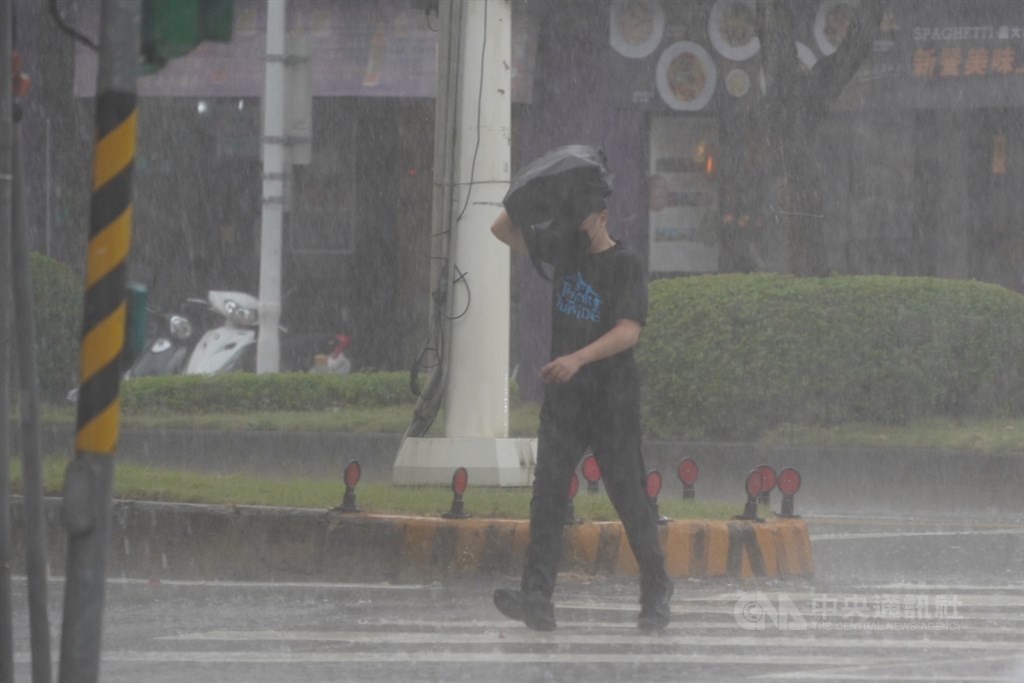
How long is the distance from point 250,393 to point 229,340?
5.31ft

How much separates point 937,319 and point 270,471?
5089mm

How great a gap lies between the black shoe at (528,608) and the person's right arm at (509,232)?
135 cm

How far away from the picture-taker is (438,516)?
859cm

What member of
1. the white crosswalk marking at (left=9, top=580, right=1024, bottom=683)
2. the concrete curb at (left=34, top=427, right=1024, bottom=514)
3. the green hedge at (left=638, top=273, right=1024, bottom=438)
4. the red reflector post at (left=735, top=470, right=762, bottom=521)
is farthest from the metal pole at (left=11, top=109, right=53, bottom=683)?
A: the green hedge at (left=638, top=273, right=1024, bottom=438)

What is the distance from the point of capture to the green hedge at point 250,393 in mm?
15719

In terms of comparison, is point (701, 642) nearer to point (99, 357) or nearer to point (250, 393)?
point (99, 357)

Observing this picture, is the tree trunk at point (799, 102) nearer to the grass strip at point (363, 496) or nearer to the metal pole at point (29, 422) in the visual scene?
the grass strip at point (363, 496)

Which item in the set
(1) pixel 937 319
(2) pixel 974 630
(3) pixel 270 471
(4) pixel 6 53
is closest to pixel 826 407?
(1) pixel 937 319

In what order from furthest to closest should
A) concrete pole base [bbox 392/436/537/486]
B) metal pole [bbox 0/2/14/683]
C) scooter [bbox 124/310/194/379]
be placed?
1. scooter [bbox 124/310/194/379]
2. concrete pole base [bbox 392/436/537/486]
3. metal pole [bbox 0/2/14/683]

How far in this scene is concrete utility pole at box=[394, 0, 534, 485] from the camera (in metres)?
9.63

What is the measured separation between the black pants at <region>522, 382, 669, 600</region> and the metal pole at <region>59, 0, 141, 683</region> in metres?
3.07

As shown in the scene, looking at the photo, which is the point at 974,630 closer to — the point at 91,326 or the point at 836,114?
the point at 91,326

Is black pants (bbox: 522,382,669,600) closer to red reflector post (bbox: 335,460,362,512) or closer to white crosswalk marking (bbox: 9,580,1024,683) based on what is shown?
white crosswalk marking (bbox: 9,580,1024,683)

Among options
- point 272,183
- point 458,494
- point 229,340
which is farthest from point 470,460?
point 229,340
